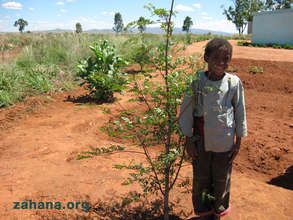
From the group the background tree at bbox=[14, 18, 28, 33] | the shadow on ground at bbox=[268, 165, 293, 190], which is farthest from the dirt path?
the background tree at bbox=[14, 18, 28, 33]

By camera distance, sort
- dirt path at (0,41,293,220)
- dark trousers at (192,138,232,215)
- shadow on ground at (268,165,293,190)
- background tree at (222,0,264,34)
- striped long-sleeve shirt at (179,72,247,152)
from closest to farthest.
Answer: striped long-sleeve shirt at (179,72,247,152)
dark trousers at (192,138,232,215)
dirt path at (0,41,293,220)
shadow on ground at (268,165,293,190)
background tree at (222,0,264,34)

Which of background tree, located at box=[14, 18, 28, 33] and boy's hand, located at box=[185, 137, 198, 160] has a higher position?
background tree, located at box=[14, 18, 28, 33]

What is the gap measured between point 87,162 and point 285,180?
2.68 metres

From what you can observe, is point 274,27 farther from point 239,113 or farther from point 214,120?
point 214,120

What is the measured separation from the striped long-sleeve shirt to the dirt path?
502 mm

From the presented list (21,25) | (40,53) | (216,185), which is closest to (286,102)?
(216,185)

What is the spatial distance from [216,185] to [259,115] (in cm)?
364

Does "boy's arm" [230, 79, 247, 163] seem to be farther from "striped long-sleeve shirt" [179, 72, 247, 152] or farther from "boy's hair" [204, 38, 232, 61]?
"boy's hair" [204, 38, 232, 61]

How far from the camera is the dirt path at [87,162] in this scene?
239cm

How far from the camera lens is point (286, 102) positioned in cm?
573

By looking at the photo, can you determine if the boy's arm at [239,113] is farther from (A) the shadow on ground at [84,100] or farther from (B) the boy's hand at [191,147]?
(A) the shadow on ground at [84,100]

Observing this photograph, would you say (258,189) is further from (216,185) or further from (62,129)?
(62,129)

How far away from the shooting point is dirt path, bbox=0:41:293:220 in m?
2.39

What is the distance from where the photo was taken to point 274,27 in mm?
19500
